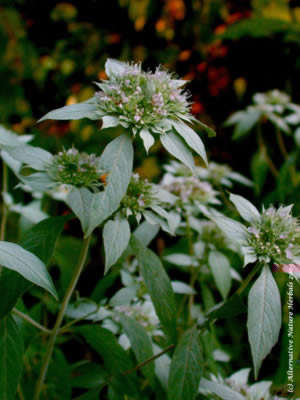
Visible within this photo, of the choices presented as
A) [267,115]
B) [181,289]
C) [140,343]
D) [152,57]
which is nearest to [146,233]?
[181,289]

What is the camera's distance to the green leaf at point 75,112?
0.79 metres

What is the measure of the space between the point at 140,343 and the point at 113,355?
2.8 inches

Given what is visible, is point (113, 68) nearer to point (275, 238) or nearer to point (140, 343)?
point (275, 238)

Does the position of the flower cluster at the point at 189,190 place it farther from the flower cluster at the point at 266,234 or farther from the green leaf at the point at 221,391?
the green leaf at the point at 221,391

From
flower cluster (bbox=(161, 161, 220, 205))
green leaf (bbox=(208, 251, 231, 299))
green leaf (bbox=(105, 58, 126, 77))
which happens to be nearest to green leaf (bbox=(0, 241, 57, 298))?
green leaf (bbox=(105, 58, 126, 77))

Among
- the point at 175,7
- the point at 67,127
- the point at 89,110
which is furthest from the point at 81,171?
the point at 175,7

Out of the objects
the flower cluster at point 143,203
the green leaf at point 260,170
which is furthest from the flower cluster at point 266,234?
the green leaf at point 260,170

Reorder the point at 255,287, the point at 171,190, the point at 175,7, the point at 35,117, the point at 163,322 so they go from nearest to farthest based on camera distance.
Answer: the point at 255,287 → the point at 163,322 → the point at 171,190 → the point at 175,7 → the point at 35,117

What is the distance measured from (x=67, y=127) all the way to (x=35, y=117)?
34 centimetres

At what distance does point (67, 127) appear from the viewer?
2.87 meters

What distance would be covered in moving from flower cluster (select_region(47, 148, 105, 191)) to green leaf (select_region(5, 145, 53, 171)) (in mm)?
16

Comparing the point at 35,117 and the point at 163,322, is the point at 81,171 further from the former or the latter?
the point at 35,117

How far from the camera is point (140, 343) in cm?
101

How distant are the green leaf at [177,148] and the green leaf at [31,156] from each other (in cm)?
29
